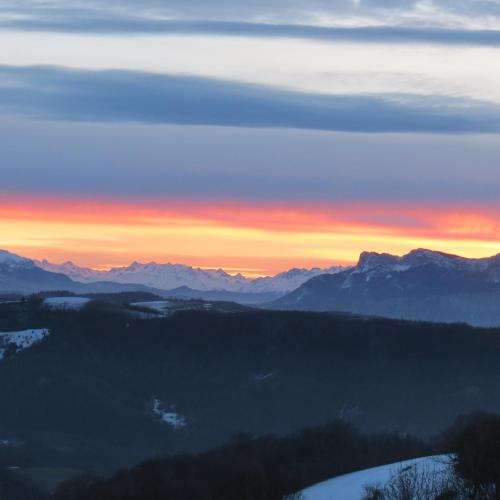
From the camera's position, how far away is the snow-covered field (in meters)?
136

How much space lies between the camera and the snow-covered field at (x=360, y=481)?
→ 136125mm

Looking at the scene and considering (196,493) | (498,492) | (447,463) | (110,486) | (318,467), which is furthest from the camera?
(318,467)

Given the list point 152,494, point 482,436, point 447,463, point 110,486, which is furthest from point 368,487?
point 110,486

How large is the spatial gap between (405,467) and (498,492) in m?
29.9

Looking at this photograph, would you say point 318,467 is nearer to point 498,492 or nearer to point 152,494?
point 152,494

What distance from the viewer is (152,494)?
160 m

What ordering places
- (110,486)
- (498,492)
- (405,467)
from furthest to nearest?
1. (110,486)
2. (405,467)
3. (498,492)

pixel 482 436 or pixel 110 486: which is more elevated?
pixel 482 436

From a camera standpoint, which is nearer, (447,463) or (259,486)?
(447,463)

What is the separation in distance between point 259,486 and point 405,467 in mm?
13432

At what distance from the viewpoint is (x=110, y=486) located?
17775cm

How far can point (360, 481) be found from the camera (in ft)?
481

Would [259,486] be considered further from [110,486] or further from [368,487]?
[110,486]

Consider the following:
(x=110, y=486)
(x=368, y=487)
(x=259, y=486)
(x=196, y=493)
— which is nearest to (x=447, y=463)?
(x=368, y=487)
